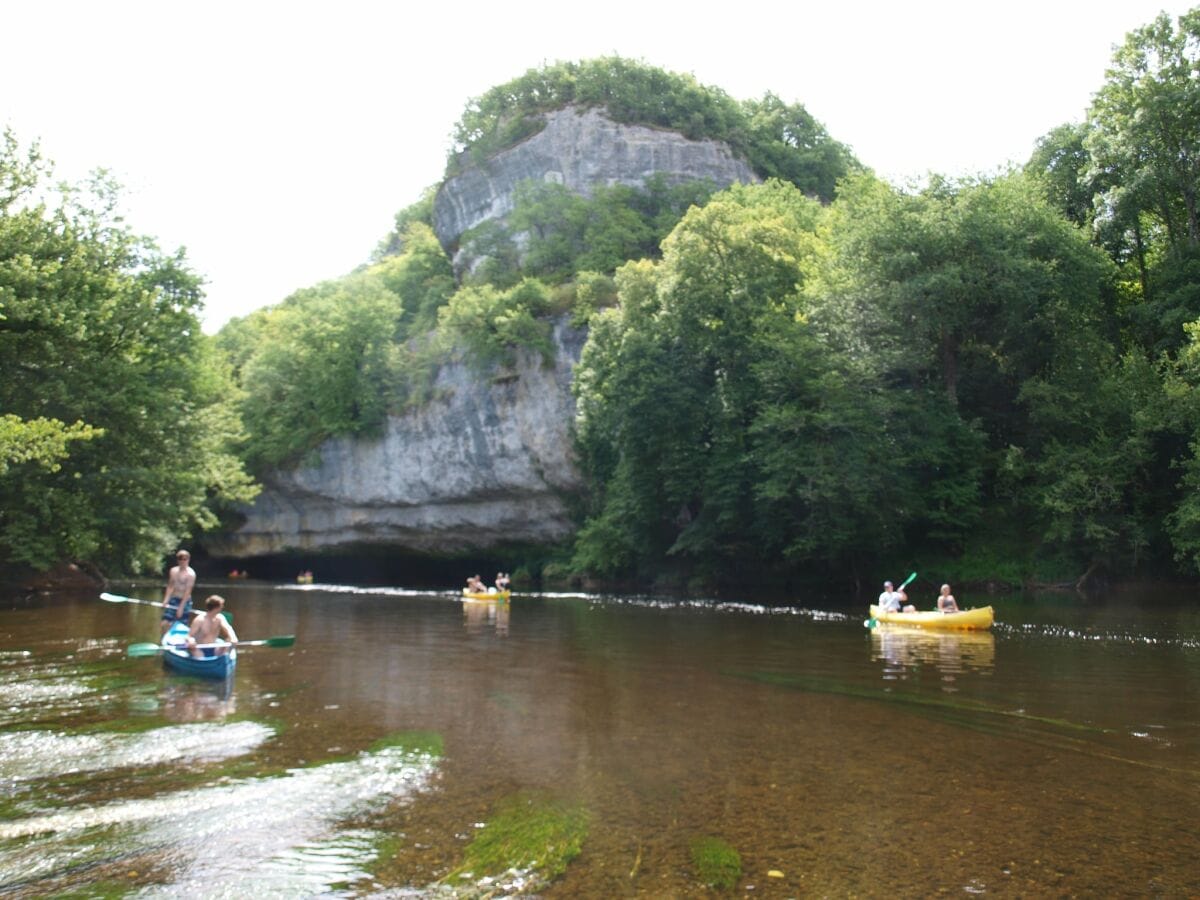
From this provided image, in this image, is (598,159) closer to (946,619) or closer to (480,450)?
(480,450)

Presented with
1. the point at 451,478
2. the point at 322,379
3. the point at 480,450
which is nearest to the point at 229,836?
the point at 480,450

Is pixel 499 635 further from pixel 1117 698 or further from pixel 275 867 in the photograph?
pixel 275 867

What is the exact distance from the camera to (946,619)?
19234 millimetres

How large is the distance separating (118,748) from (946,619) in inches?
624

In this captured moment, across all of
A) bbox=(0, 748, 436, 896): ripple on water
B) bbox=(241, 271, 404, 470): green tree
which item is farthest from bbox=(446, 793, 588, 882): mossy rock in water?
bbox=(241, 271, 404, 470): green tree

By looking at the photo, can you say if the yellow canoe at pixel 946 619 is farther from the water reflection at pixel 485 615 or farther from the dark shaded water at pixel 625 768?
the water reflection at pixel 485 615

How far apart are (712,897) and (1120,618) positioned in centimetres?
1874

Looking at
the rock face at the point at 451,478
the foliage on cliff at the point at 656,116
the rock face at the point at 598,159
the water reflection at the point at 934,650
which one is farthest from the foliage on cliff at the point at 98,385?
the foliage on cliff at the point at 656,116

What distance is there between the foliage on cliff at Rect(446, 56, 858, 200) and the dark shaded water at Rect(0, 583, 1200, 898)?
43215mm

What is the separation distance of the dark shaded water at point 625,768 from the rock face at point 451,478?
86.6ft

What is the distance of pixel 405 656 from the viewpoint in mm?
15406

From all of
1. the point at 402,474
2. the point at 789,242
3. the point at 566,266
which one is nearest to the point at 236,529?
the point at 402,474

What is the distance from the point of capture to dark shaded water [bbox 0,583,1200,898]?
5.46 metres

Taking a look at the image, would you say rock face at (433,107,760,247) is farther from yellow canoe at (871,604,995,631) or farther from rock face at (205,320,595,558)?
yellow canoe at (871,604,995,631)
